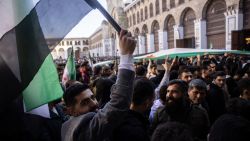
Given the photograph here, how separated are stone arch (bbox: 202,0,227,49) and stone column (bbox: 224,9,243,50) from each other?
3.56ft

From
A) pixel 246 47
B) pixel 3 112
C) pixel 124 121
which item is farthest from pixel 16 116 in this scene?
pixel 246 47

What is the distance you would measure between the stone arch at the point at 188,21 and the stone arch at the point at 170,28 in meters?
2.80

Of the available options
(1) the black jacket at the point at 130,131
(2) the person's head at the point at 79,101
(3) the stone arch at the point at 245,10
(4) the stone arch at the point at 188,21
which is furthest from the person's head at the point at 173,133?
(4) the stone arch at the point at 188,21

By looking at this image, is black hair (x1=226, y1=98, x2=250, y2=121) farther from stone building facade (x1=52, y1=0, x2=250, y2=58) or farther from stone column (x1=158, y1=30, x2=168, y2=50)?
stone column (x1=158, y1=30, x2=168, y2=50)

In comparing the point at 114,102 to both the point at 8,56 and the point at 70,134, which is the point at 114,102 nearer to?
the point at 70,134

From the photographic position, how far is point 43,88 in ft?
6.14

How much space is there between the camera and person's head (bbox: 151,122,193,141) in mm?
1677

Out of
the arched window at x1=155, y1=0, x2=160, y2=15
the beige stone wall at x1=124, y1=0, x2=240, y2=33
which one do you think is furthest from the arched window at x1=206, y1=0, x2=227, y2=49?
the arched window at x1=155, y1=0, x2=160, y2=15

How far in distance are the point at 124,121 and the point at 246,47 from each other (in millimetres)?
16408

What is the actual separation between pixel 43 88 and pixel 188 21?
977 inches

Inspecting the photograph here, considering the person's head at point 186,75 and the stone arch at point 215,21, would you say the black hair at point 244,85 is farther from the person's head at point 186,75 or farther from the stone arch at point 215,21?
the stone arch at point 215,21

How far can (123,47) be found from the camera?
1657 mm

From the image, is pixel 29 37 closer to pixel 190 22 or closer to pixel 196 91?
pixel 196 91

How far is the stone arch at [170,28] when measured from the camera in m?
29.2
